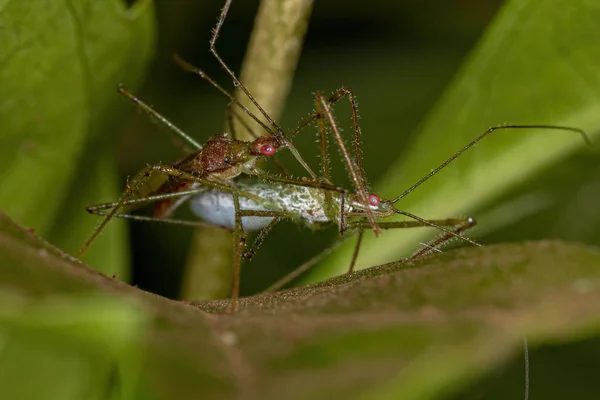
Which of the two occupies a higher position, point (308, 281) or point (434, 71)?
point (434, 71)

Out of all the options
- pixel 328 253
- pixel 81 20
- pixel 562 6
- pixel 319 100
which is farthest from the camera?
pixel 319 100

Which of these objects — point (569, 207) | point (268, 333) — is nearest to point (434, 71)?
point (569, 207)

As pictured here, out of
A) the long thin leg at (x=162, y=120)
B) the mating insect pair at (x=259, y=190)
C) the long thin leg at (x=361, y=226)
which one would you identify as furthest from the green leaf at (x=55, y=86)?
the long thin leg at (x=361, y=226)

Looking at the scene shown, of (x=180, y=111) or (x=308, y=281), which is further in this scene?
(x=180, y=111)

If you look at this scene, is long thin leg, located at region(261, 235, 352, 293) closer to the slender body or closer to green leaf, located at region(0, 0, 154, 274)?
the slender body

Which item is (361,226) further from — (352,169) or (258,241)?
(258,241)

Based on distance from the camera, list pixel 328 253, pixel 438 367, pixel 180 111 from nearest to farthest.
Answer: pixel 438 367 < pixel 328 253 < pixel 180 111

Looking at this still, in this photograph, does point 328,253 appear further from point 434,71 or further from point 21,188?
point 434,71

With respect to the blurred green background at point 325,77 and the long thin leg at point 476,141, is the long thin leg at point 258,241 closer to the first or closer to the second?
the blurred green background at point 325,77
